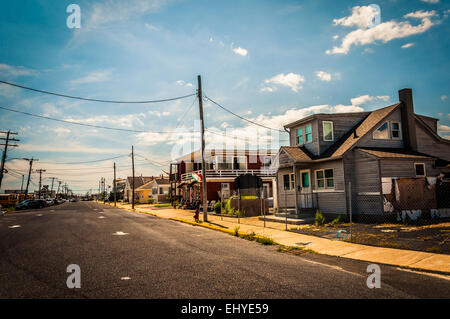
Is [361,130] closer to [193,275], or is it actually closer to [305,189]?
[305,189]

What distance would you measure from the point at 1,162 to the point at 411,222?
51.5 m

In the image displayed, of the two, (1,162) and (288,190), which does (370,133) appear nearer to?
(288,190)

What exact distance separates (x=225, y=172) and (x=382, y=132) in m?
20.5

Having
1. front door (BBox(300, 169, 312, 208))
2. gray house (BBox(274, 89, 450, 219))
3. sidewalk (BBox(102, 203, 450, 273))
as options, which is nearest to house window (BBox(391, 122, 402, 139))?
gray house (BBox(274, 89, 450, 219))

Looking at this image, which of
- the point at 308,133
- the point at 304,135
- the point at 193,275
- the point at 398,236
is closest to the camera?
the point at 193,275

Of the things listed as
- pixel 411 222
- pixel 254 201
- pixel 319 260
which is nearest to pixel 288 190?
pixel 254 201

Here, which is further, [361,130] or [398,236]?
[361,130]

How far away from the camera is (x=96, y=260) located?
7.88 meters

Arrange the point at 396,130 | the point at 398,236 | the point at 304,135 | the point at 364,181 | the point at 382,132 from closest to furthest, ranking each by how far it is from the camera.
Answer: the point at 398,236 → the point at 364,181 → the point at 382,132 → the point at 396,130 → the point at 304,135

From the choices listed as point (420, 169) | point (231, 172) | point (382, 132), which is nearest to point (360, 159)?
point (382, 132)

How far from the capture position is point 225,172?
1433 inches

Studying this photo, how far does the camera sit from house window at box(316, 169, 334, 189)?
18.8 metres

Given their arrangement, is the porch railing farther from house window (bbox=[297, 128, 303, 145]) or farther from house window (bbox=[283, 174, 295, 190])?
house window (bbox=[297, 128, 303, 145])
